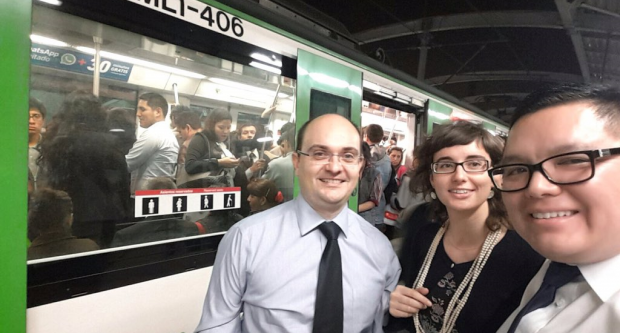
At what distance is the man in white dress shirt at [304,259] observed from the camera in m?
1.32

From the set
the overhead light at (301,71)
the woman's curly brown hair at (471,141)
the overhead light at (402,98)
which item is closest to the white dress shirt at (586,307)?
the woman's curly brown hair at (471,141)

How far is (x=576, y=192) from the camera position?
716mm

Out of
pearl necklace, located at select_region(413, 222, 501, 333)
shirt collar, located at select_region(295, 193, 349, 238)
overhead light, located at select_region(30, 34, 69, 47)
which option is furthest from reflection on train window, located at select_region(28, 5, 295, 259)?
pearl necklace, located at select_region(413, 222, 501, 333)

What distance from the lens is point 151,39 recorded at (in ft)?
6.60

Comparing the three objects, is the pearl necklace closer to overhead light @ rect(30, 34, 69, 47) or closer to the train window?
the train window

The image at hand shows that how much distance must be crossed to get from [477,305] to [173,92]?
1.91 m

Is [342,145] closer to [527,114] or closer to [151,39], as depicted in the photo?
[527,114]

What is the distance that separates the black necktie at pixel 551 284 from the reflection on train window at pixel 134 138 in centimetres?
183

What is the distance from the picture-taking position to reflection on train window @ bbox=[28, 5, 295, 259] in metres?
1.67

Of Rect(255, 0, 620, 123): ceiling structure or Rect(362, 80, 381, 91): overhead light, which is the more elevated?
Rect(255, 0, 620, 123): ceiling structure

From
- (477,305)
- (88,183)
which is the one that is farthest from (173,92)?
(477,305)

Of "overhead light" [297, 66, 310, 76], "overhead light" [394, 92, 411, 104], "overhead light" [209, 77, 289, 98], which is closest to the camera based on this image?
"overhead light" [209, 77, 289, 98]

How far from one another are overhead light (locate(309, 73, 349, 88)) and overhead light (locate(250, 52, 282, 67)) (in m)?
0.34

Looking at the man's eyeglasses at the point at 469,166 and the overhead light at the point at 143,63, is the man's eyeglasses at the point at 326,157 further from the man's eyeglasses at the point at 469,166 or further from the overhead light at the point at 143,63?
the overhead light at the point at 143,63
